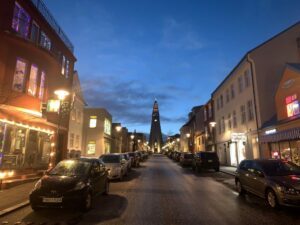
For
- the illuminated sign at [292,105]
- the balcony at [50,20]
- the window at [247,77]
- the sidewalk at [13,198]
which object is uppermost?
the balcony at [50,20]

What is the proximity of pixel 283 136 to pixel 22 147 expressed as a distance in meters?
17.5

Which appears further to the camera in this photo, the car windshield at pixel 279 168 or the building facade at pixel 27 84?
the building facade at pixel 27 84

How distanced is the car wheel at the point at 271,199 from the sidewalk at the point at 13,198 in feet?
27.7

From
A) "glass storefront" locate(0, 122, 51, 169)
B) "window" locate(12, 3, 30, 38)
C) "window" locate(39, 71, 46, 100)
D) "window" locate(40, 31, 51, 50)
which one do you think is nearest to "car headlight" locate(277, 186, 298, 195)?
"glass storefront" locate(0, 122, 51, 169)

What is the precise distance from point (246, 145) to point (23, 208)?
21.7 metres

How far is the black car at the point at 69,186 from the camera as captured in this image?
7641mm

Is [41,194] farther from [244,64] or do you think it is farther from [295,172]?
[244,64]

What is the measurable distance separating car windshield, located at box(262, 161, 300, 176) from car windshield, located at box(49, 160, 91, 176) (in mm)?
6891

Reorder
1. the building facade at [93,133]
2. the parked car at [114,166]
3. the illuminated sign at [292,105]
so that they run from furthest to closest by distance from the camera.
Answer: the building facade at [93,133] → the illuminated sign at [292,105] → the parked car at [114,166]

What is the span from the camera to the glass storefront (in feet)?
48.0

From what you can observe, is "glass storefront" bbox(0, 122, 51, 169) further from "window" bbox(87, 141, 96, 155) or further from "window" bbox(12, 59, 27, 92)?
"window" bbox(87, 141, 96, 155)

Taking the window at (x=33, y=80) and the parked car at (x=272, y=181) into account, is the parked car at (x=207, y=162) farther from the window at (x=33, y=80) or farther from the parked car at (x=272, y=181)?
the window at (x=33, y=80)

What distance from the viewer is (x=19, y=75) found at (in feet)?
51.9

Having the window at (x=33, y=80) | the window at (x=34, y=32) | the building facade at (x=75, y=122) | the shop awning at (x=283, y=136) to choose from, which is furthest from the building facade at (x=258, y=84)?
the window at (x=34, y=32)
